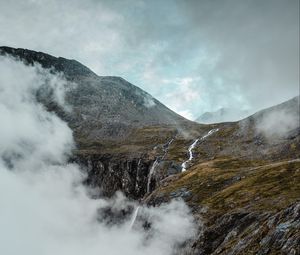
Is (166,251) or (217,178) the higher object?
(217,178)

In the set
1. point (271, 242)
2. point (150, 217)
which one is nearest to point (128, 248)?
point (150, 217)

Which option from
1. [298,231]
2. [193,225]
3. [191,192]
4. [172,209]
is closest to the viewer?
[298,231]

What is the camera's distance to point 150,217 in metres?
Answer: 154

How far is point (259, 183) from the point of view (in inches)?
5408

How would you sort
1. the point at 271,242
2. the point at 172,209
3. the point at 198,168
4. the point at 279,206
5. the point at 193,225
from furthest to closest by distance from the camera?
the point at 198,168
the point at 172,209
the point at 193,225
the point at 279,206
the point at 271,242

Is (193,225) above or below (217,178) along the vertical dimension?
below

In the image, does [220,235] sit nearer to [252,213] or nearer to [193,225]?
[252,213]

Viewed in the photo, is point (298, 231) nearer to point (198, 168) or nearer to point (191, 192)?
point (191, 192)

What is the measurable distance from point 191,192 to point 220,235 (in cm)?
5340

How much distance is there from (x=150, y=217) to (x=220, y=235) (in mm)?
52414

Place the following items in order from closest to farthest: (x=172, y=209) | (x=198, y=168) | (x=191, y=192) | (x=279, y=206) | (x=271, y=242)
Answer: (x=271, y=242)
(x=279, y=206)
(x=172, y=209)
(x=191, y=192)
(x=198, y=168)

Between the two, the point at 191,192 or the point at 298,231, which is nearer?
the point at 298,231

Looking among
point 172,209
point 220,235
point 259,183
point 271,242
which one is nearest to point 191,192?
point 172,209

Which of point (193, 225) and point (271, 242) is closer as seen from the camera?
point (271, 242)
